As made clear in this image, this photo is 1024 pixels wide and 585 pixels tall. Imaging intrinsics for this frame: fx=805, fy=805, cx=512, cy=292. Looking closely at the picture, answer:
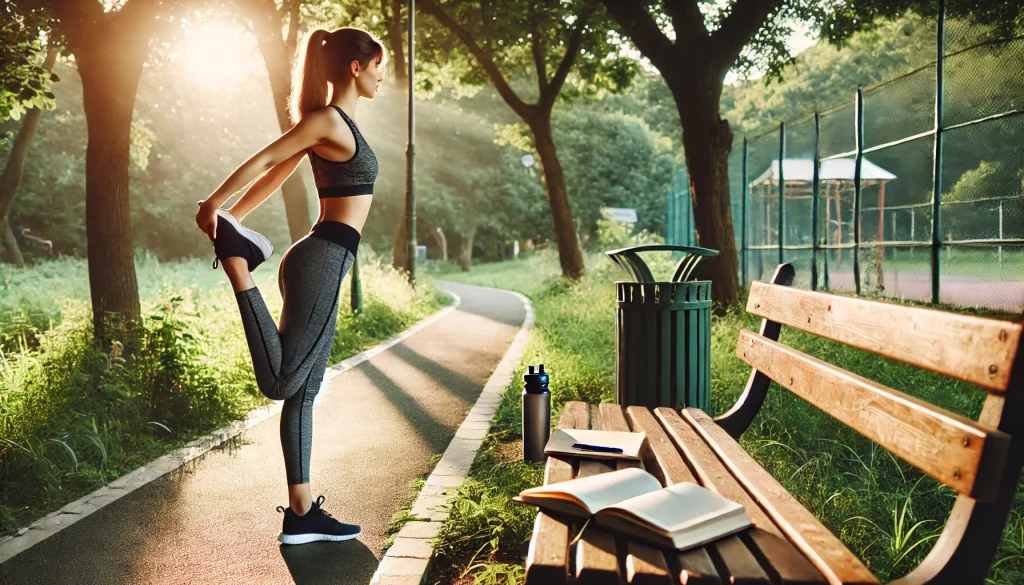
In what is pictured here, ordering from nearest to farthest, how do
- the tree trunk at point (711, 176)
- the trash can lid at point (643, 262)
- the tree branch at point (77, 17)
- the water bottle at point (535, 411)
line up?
the water bottle at point (535, 411), the trash can lid at point (643, 262), the tree branch at point (77, 17), the tree trunk at point (711, 176)

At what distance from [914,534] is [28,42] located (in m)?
9.79

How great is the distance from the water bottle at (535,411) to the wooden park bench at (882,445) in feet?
4.36

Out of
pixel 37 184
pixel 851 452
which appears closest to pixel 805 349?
pixel 851 452

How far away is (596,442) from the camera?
3.17m

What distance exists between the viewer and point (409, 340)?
12414mm

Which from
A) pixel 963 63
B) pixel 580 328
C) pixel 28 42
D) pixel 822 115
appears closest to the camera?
pixel 28 42

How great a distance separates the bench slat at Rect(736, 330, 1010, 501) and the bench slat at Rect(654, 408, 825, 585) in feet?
1.23

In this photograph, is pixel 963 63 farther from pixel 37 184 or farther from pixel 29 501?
pixel 37 184

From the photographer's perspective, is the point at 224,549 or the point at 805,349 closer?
the point at 224,549

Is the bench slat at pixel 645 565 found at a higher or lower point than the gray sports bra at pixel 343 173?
lower

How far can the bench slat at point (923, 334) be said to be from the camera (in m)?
1.73

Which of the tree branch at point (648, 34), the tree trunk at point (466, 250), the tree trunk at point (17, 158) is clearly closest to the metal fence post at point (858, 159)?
the tree branch at point (648, 34)

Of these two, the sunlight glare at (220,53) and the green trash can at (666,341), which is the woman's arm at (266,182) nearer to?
the green trash can at (666,341)

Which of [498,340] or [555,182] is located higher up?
[555,182]
